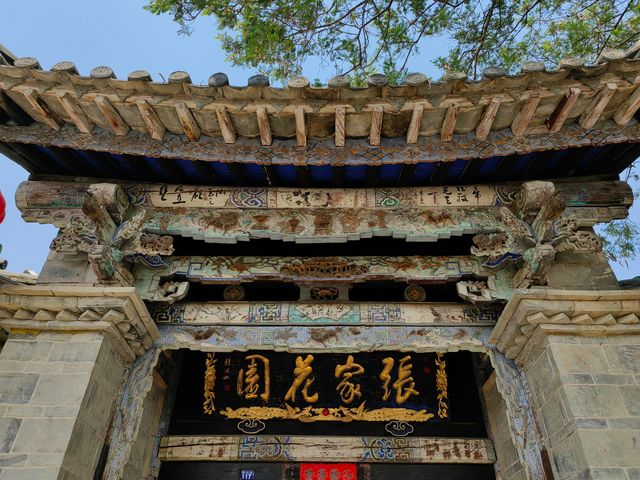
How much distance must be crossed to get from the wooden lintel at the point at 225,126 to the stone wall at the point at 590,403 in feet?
Result: 10.5

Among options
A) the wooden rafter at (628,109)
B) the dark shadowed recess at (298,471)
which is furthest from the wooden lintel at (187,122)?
the wooden rafter at (628,109)

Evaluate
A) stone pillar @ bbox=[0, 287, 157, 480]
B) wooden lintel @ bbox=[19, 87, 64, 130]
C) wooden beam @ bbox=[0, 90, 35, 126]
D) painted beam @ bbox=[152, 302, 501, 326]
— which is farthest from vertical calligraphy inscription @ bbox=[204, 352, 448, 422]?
wooden beam @ bbox=[0, 90, 35, 126]

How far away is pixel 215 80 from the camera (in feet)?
12.8

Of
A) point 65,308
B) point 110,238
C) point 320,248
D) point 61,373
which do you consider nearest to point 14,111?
point 110,238

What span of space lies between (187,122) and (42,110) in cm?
128

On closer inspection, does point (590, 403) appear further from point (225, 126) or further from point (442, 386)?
point (225, 126)

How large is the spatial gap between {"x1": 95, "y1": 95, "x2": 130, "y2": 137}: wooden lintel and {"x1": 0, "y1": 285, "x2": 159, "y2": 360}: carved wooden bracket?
145 centimetres

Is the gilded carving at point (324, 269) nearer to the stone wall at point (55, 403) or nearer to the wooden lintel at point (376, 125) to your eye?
the wooden lintel at point (376, 125)

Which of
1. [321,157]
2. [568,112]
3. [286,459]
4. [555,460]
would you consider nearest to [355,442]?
[286,459]

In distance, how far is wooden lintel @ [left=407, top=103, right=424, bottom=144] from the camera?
3982 mm

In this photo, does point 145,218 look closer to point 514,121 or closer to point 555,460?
point 514,121

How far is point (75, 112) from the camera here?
4156mm

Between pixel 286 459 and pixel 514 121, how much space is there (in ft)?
13.8

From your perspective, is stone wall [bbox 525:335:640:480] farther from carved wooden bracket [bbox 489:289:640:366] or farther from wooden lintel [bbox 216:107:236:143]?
wooden lintel [bbox 216:107:236:143]
